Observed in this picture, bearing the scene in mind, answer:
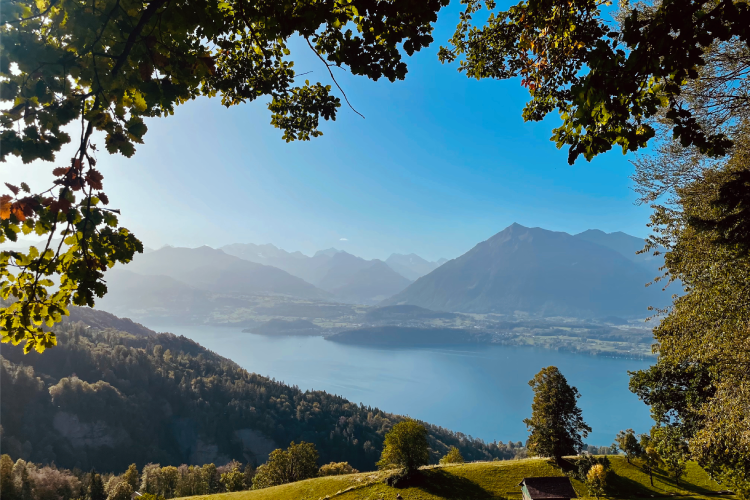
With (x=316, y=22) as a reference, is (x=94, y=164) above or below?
below

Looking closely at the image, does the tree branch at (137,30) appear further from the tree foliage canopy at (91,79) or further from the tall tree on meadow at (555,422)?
the tall tree on meadow at (555,422)


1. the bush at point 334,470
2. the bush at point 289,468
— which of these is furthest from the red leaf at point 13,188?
the bush at point 334,470

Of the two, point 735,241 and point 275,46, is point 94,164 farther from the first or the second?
point 735,241

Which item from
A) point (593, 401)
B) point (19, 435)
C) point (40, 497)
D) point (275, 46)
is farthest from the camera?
point (593, 401)

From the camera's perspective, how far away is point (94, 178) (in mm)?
2848

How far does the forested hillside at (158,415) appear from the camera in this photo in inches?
4316

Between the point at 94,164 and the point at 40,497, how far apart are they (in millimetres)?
73494

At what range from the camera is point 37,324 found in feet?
10.1

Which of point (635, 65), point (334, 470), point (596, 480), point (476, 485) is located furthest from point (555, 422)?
point (635, 65)

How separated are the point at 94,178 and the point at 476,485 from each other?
107 feet

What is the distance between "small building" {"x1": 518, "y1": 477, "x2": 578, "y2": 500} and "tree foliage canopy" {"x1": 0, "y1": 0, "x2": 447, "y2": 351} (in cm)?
2576

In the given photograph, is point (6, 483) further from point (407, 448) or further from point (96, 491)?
point (407, 448)

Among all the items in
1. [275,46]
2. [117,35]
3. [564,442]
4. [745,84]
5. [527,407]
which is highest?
[745,84]

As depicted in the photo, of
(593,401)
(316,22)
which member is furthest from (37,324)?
(593,401)
